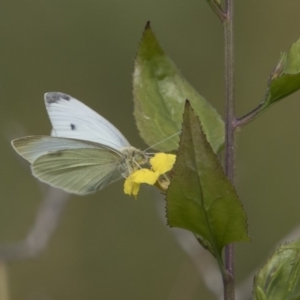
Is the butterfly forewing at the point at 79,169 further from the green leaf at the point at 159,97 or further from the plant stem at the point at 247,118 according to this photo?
the plant stem at the point at 247,118

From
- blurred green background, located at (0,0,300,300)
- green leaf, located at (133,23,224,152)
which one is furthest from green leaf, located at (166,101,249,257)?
blurred green background, located at (0,0,300,300)

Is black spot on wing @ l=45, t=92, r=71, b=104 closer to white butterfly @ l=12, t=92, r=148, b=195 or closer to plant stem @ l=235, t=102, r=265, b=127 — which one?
white butterfly @ l=12, t=92, r=148, b=195

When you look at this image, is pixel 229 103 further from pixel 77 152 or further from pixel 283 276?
pixel 77 152

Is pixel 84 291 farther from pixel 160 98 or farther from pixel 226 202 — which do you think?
pixel 226 202

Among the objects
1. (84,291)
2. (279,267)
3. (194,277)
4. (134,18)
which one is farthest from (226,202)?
(134,18)

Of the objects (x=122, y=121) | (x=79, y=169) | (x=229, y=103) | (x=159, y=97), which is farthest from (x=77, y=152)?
(x=122, y=121)

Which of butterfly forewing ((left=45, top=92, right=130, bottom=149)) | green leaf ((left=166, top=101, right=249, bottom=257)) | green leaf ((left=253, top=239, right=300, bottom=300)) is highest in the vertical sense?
butterfly forewing ((left=45, top=92, right=130, bottom=149))

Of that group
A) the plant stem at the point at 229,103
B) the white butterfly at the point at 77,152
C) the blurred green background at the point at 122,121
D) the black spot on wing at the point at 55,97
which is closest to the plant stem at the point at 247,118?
the plant stem at the point at 229,103
